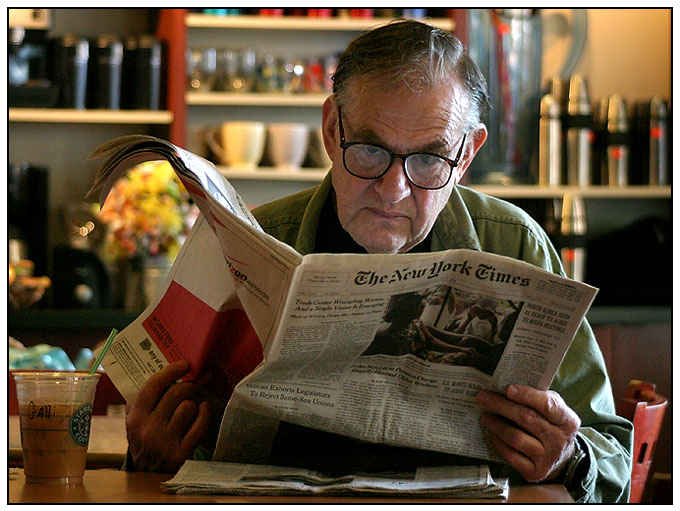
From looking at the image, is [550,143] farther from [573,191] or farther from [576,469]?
[576,469]

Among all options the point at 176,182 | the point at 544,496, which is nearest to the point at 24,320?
the point at 176,182

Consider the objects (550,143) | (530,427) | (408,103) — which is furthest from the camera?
(550,143)

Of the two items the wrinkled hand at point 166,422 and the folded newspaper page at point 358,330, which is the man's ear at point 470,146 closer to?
the folded newspaper page at point 358,330

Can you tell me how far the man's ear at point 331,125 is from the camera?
126 cm

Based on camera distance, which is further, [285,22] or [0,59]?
[285,22]

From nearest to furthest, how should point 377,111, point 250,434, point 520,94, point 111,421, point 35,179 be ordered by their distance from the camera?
1. point 250,434
2. point 377,111
3. point 111,421
4. point 35,179
5. point 520,94

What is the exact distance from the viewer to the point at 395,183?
1172 mm

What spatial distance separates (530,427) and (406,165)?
1.35 ft

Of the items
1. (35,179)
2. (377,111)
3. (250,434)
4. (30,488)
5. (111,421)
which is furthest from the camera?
(35,179)

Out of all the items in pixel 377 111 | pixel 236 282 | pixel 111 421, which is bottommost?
pixel 111 421

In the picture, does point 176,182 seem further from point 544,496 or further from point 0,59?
point 544,496

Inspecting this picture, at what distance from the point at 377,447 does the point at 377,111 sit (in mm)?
449

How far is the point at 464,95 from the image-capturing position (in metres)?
1.22

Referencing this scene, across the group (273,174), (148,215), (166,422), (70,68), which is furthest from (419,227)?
(70,68)
